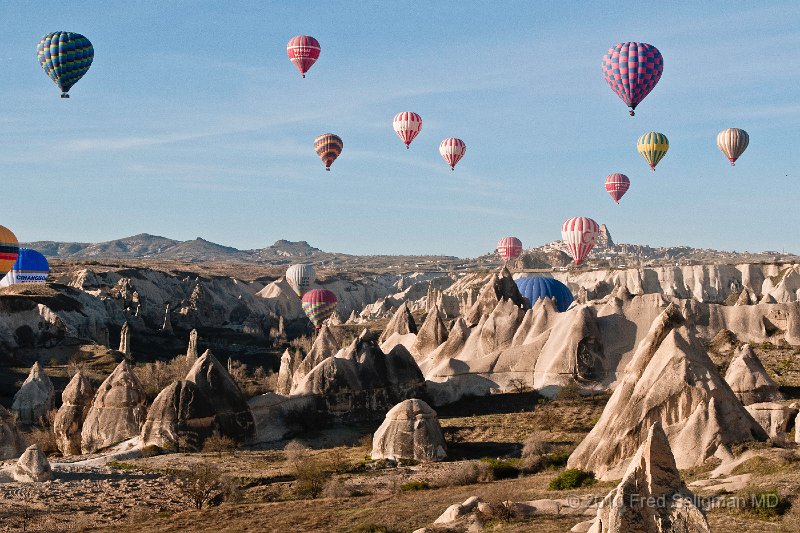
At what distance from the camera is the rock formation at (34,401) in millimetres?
55625

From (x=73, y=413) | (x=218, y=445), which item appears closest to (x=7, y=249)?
(x=73, y=413)

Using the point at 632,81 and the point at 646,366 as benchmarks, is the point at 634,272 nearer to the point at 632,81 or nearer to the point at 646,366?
the point at 632,81

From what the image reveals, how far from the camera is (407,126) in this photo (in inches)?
3984

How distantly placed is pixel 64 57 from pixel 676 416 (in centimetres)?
6383

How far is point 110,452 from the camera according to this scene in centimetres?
4216

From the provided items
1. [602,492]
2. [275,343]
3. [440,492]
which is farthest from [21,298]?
[602,492]

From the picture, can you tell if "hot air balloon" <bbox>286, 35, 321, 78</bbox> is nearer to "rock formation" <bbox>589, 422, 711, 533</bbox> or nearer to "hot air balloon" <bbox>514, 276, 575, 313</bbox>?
"hot air balloon" <bbox>514, 276, 575, 313</bbox>

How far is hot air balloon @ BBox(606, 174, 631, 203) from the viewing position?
375ft

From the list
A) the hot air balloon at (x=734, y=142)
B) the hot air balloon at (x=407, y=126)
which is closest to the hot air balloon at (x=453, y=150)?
the hot air balloon at (x=407, y=126)

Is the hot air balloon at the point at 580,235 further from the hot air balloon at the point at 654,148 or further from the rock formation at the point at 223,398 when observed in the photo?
the rock formation at the point at 223,398

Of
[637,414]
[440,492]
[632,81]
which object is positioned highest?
[632,81]

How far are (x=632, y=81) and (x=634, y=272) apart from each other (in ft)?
273

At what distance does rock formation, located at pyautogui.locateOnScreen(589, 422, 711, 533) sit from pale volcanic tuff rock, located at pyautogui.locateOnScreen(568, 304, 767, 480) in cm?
1002

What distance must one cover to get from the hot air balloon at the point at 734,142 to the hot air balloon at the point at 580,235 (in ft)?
58.7
